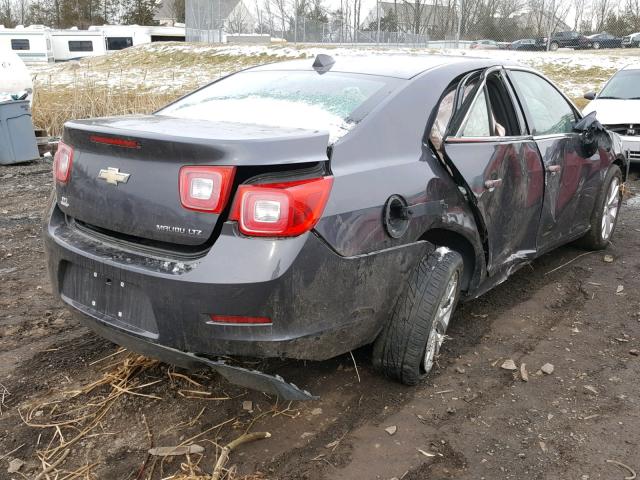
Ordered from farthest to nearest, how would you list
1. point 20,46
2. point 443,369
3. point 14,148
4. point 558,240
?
point 20,46 < point 14,148 < point 558,240 < point 443,369

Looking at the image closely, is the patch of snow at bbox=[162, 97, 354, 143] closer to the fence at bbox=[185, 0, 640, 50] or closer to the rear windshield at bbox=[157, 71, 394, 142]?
the rear windshield at bbox=[157, 71, 394, 142]

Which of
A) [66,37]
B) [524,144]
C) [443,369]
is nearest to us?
[443,369]

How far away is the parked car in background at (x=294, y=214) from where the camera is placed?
220 cm

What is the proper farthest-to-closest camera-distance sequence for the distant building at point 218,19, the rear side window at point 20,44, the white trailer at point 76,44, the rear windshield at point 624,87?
the white trailer at point 76,44, the rear side window at point 20,44, the distant building at point 218,19, the rear windshield at point 624,87

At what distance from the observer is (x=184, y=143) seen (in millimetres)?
2238

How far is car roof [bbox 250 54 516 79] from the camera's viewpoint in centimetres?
314

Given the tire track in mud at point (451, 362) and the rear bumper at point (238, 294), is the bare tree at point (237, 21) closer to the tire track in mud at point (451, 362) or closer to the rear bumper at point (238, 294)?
the tire track in mud at point (451, 362)

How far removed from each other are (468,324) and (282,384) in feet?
5.85

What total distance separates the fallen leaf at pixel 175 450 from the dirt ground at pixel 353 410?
0.11ft

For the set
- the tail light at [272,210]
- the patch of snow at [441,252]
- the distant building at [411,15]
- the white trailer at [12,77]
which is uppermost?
the distant building at [411,15]

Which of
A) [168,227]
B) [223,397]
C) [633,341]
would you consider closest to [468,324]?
[633,341]

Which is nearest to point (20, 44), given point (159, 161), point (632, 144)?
point (632, 144)

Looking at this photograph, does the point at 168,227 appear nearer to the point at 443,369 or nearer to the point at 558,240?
the point at 443,369

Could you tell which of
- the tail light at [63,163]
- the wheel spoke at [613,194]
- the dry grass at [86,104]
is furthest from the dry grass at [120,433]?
the dry grass at [86,104]
